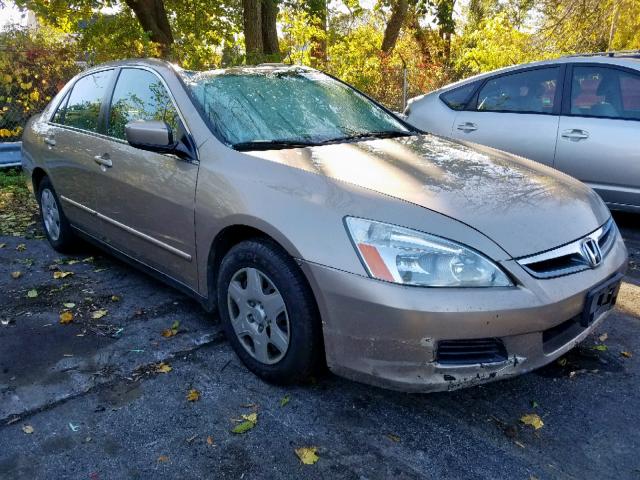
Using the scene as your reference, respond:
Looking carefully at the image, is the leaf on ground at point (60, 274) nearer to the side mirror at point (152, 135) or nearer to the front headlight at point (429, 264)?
the side mirror at point (152, 135)

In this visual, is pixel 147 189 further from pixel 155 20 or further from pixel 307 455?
pixel 155 20

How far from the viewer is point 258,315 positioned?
9.11 feet

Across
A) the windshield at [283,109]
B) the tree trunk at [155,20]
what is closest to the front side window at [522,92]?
the windshield at [283,109]

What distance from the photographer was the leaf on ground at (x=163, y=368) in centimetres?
301

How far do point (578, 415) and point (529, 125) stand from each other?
3.44 meters

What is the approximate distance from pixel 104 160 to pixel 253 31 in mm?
6402

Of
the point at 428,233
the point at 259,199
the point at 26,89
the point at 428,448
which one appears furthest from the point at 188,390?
the point at 26,89

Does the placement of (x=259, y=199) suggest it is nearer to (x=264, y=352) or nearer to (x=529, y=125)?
(x=264, y=352)

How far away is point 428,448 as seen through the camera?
2.39 meters

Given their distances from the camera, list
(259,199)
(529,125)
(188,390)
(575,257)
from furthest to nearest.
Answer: (529,125) → (188,390) → (259,199) → (575,257)

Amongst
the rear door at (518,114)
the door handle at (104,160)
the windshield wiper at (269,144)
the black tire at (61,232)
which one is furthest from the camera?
the rear door at (518,114)

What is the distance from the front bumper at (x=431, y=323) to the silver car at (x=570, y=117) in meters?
3.01

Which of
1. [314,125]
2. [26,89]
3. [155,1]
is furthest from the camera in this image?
[155,1]

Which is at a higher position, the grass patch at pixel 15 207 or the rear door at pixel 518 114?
the rear door at pixel 518 114
